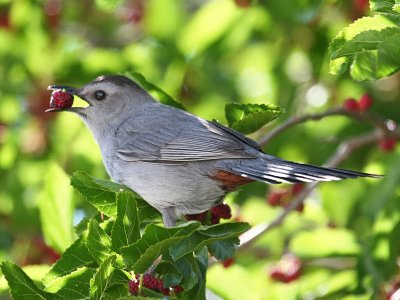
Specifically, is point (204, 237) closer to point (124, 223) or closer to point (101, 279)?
point (124, 223)

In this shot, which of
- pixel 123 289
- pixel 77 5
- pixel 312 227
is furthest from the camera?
pixel 77 5

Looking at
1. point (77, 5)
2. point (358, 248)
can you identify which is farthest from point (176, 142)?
point (77, 5)

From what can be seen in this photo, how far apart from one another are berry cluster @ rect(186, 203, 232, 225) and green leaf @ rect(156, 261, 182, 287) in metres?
0.81

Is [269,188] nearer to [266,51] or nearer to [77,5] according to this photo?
[266,51]

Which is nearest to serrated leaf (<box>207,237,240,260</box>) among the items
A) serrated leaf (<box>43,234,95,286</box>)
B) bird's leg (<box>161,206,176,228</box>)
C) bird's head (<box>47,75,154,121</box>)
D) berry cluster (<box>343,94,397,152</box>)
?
bird's leg (<box>161,206,176,228</box>)

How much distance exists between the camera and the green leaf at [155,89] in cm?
468

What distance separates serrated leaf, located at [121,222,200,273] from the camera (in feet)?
11.1

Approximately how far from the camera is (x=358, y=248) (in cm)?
507

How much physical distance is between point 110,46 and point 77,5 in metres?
0.67

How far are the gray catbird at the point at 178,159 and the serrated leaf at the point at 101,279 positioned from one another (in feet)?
2.46

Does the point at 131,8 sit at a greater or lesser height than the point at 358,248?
greater

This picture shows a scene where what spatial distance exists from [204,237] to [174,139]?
54.2 inches

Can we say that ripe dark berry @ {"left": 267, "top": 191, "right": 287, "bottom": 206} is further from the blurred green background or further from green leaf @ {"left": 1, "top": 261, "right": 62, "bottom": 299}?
green leaf @ {"left": 1, "top": 261, "right": 62, "bottom": 299}

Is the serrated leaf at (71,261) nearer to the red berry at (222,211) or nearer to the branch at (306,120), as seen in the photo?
the red berry at (222,211)
